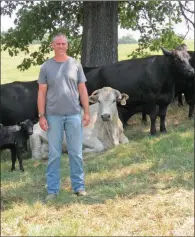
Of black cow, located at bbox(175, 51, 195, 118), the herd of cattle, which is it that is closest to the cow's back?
the herd of cattle

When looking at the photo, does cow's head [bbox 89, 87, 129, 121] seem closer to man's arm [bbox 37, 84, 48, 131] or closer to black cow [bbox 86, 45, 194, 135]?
black cow [bbox 86, 45, 194, 135]

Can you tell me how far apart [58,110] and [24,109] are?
4427mm

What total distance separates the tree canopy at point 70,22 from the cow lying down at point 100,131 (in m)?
4.99

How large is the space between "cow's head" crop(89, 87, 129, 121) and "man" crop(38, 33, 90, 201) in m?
2.72

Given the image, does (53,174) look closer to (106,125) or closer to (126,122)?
(106,125)

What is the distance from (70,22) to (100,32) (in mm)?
2687

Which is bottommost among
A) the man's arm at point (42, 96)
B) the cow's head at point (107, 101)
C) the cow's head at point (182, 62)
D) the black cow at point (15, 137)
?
the black cow at point (15, 137)

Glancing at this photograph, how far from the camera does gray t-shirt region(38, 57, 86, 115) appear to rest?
5.61 metres

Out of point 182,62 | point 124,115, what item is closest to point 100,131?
point 124,115

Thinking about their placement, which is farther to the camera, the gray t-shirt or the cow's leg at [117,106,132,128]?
the cow's leg at [117,106,132,128]

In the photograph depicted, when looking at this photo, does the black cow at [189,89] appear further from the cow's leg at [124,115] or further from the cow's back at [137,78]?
the cow's leg at [124,115]

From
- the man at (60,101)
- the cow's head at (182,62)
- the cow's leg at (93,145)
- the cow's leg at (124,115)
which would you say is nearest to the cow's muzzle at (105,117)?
the cow's leg at (93,145)

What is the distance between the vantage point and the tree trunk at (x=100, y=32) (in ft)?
41.4

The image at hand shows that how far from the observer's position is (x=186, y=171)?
264 inches
